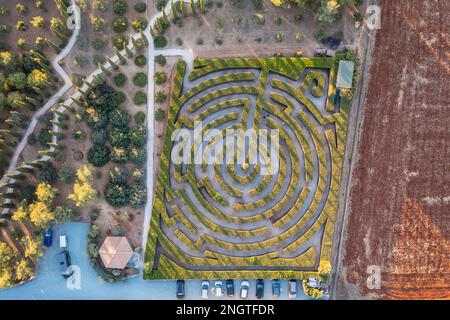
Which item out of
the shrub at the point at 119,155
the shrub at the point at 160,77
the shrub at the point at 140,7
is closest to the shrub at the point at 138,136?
the shrub at the point at 119,155

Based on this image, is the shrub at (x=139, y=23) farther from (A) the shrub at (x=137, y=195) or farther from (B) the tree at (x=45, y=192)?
(B) the tree at (x=45, y=192)

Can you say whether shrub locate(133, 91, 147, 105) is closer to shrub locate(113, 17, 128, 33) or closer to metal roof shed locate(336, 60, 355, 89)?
shrub locate(113, 17, 128, 33)

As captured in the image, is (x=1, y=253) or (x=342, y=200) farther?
(x=342, y=200)

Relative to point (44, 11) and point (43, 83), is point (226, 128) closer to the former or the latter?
point (43, 83)

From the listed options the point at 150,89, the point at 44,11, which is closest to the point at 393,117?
the point at 150,89

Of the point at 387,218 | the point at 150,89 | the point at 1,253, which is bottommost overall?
the point at 1,253

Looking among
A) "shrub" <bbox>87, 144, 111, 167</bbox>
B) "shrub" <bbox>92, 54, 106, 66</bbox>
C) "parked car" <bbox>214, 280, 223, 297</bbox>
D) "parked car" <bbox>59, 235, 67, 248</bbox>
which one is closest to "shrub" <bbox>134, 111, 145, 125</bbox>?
"shrub" <bbox>87, 144, 111, 167</bbox>
